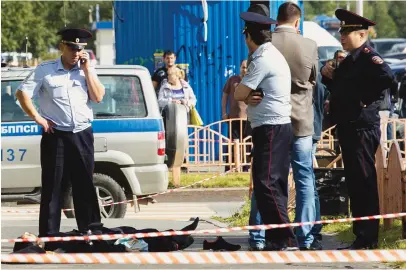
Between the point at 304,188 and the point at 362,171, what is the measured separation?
51 centimetres

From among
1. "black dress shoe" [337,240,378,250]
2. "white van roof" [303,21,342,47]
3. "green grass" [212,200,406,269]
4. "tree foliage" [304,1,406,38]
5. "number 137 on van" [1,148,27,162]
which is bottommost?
"green grass" [212,200,406,269]

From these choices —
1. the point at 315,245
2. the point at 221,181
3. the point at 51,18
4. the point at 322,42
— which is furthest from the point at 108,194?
the point at 51,18

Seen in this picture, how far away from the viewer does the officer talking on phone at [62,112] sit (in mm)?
10133

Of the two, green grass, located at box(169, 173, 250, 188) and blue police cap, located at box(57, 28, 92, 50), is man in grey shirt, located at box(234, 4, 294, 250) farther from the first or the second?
green grass, located at box(169, 173, 250, 188)

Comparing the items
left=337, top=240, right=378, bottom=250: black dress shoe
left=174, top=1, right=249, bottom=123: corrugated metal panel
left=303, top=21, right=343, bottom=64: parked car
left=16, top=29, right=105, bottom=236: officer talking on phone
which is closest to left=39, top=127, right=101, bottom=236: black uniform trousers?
left=16, top=29, right=105, bottom=236: officer talking on phone

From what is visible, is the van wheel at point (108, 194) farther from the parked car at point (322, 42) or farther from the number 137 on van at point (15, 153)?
the parked car at point (322, 42)

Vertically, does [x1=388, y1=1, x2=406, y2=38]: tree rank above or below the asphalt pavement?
above

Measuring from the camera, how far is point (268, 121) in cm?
935

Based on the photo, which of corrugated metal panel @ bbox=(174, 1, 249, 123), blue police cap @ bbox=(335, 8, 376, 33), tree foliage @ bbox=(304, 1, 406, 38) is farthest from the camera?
tree foliage @ bbox=(304, 1, 406, 38)

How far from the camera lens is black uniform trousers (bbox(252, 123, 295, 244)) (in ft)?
30.6

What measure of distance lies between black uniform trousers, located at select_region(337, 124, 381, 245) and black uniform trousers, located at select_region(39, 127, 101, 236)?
2163 millimetres

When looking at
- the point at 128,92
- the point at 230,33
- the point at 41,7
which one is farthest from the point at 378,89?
the point at 41,7

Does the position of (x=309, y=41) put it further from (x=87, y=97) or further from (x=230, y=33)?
(x=230, y=33)

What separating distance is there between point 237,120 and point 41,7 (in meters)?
36.4
